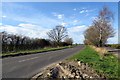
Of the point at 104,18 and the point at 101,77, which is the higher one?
the point at 104,18

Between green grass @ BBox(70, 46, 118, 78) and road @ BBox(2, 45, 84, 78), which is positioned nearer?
road @ BBox(2, 45, 84, 78)

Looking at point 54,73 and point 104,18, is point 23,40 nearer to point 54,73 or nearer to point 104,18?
point 104,18

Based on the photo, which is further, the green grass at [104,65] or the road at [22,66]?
the green grass at [104,65]

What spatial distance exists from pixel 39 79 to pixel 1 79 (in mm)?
1665

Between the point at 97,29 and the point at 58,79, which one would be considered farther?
the point at 97,29

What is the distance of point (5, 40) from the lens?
4488cm

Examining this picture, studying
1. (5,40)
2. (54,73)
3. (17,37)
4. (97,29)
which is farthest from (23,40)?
(54,73)

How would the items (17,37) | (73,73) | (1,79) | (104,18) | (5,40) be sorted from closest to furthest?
(1,79) < (73,73) < (5,40) < (17,37) < (104,18)

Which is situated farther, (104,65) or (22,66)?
(104,65)

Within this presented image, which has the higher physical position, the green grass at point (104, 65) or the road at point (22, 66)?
the green grass at point (104, 65)

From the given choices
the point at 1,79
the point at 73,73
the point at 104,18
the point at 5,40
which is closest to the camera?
the point at 1,79

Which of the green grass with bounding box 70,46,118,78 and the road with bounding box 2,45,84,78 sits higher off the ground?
the green grass with bounding box 70,46,118,78

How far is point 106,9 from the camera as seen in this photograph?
52375 mm

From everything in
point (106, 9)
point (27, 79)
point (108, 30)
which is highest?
point (106, 9)
